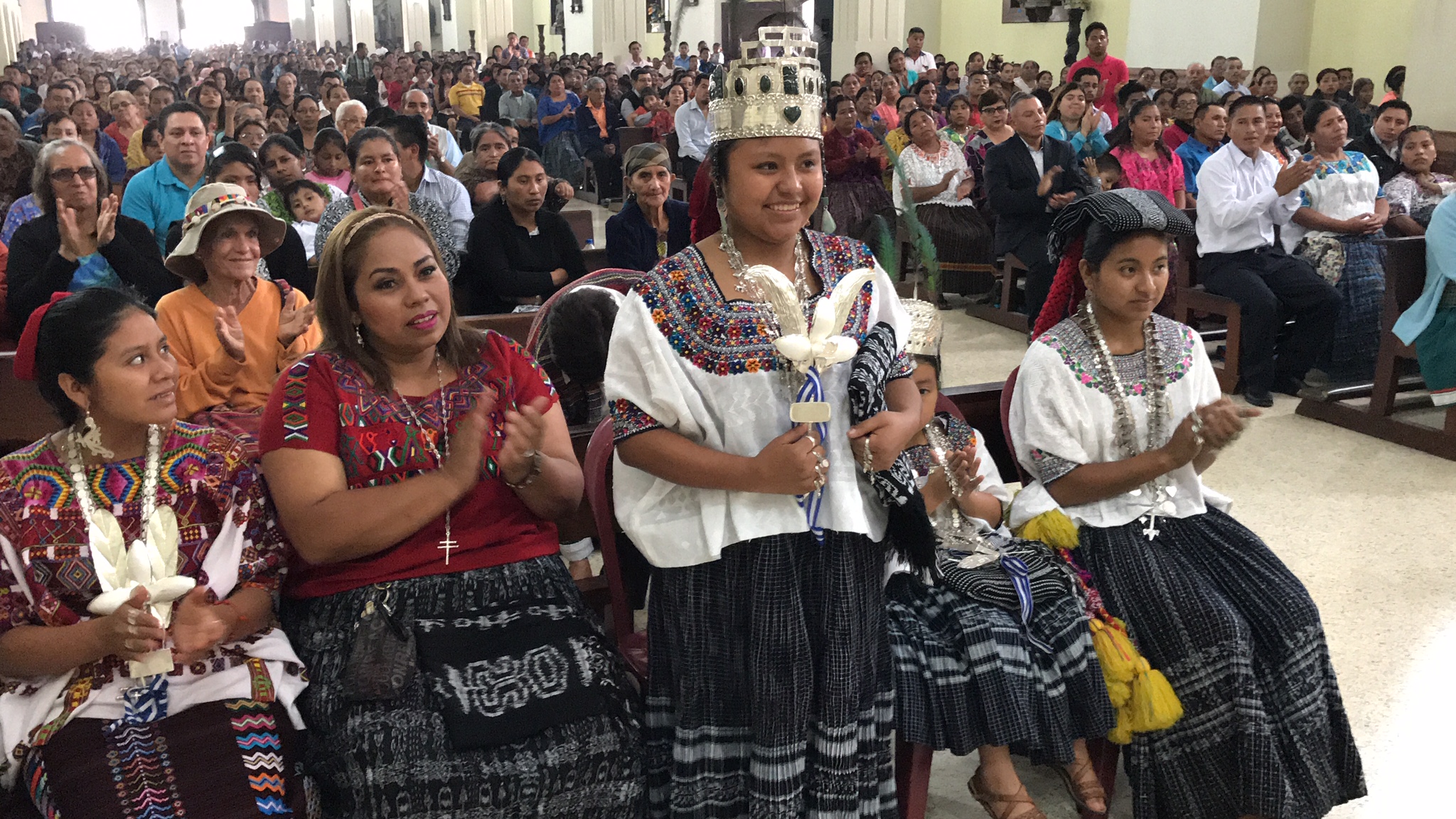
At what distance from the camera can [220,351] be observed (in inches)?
119

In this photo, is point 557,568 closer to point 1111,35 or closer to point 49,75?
point 1111,35

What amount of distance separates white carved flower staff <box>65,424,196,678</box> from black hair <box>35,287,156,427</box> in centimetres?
9

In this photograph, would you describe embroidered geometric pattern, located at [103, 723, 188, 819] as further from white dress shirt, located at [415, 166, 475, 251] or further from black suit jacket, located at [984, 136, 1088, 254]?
black suit jacket, located at [984, 136, 1088, 254]

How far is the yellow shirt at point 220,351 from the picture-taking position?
118 inches

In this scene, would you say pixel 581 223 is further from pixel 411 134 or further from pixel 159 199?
pixel 159 199

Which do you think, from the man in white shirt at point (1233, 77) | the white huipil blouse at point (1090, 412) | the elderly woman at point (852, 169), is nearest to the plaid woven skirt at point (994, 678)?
the white huipil blouse at point (1090, 412)

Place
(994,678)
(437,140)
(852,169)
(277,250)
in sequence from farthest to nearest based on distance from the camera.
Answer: (852,169) < (437,140) < (277,250) < (994,678)

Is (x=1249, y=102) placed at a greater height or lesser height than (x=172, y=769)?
greater

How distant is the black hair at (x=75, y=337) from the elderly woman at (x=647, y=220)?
2808 millimetres

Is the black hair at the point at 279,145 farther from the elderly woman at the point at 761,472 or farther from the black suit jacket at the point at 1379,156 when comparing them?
the black suit jacket at the point at 1379,156

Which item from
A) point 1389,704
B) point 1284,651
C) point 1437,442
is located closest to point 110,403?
point 1284,651

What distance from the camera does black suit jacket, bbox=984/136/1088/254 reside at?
631 cm

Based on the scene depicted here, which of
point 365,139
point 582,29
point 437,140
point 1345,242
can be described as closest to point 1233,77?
point 1345,242

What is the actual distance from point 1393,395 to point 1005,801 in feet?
11.0
